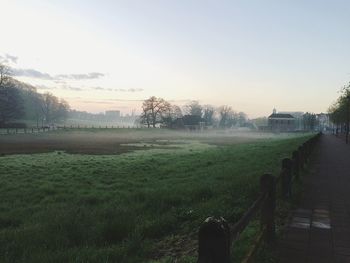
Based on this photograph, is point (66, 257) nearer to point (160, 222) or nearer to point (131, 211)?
point (160, 222)

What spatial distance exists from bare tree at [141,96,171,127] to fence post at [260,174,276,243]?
141m

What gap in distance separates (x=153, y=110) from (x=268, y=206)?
144m

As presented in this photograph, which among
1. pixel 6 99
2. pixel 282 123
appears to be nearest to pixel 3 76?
pixel 6 99

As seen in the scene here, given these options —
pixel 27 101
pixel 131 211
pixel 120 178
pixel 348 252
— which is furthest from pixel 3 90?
pixel 348 252

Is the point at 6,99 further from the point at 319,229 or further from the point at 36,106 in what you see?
the point at 319,229

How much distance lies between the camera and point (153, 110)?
149000 mm

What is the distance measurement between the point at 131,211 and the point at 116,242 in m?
2.16

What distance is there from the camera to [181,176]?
59.9 ft

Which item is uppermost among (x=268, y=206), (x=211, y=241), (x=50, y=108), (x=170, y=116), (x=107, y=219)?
(x=50, y=108)

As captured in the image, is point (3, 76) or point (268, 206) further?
point (3, 76)

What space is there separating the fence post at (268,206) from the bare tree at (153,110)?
141071 mm

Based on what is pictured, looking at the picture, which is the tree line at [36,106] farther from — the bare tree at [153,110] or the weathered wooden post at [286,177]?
the weathered wooden post at [286,177]

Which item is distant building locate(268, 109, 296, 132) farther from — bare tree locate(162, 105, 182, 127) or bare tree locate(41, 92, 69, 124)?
bare tree locate(41, 92, 69, 124)

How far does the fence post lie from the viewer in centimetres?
582
